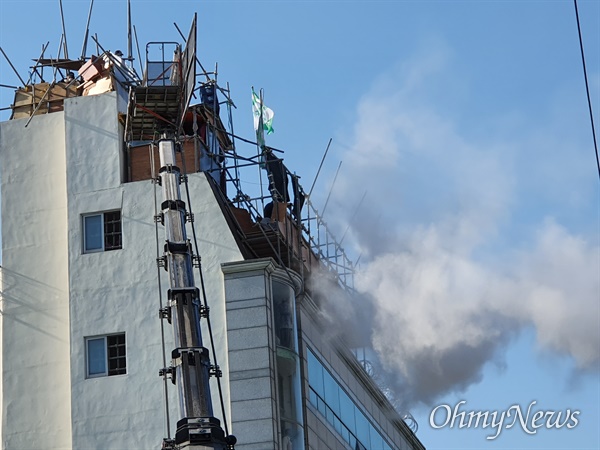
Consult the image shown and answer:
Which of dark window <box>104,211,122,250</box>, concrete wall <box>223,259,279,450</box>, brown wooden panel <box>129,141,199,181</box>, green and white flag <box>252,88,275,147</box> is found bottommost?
concrete wall <box>223,259,279,450</box>

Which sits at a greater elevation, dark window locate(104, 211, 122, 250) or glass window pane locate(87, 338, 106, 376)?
dark window locate(104, 211, 122, 250)

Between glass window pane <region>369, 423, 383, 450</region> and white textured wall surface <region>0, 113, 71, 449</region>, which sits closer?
white textured wall surface <region>0, 113, 71, 449</region>

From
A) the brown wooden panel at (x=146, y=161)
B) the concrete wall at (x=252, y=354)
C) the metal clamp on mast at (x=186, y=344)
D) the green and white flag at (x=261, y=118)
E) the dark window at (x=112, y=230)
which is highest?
the green and white flag at (x=261, y=118)

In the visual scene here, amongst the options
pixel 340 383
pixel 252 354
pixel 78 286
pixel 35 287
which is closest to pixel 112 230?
pixel 78 286

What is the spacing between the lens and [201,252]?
196 feet

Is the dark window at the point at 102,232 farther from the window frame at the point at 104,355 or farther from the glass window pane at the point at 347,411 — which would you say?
the glass window pane at the point at 347,411

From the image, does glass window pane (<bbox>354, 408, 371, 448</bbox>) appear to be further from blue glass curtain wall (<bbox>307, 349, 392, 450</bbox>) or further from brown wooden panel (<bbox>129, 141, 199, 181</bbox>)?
brown wooden panel (<bbox>129, 141, 199, 181</bbox>)

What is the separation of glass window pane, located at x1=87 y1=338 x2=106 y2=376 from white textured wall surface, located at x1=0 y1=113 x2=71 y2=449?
1.19m

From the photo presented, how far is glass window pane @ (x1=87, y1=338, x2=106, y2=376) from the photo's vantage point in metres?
59.3

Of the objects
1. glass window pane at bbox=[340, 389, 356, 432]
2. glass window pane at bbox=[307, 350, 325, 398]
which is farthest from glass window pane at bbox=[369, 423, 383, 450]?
glass window pane at bbox=[307, 350, 325, 398]

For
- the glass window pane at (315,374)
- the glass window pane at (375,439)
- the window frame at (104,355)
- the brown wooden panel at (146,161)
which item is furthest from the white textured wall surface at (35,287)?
the glass window pane at (375,439)

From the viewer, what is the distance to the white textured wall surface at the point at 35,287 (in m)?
59.8

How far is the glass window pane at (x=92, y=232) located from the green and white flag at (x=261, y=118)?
9.60 meters

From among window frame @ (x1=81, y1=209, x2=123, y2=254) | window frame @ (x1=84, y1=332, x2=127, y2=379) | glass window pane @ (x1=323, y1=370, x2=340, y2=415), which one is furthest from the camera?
glass window pane @ (x1=323, y1=370, x2=340, y2=415)
